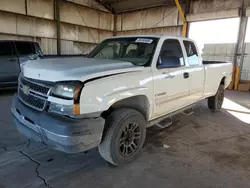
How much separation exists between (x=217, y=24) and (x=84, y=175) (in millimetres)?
10979

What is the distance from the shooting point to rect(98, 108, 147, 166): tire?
2.24 metres

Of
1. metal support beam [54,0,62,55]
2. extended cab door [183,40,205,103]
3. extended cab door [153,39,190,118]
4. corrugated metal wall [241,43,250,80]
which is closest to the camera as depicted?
extended cab door [153,39,190,118]

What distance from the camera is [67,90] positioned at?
1919 mm

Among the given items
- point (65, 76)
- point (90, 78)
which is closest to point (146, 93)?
point (90, 78)

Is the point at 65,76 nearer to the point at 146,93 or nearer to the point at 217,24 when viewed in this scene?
the point at 146,93

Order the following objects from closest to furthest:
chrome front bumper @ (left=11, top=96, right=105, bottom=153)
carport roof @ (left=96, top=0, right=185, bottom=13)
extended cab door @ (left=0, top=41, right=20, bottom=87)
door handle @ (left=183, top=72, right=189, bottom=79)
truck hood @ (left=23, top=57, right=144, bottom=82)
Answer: chrome front bumper @ (left=11, top=96, right=105, bottom=153), truck hood @ (left=23, top=57, right=144, bottom=82), door handle @ (left=183, top=72, right=189, bottom=79), extended cab door @ (left=0, top=41, right=20, bottom=87), carport roof @ (left=96, top=0, right=185, bottom=13)

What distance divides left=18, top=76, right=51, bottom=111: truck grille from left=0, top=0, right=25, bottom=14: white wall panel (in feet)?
32.9

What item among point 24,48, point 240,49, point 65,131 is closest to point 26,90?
point 65,131

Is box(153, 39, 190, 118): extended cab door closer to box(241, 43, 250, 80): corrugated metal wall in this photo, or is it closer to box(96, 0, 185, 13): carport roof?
box(241, 43, 250, 80): corrugated metal wall

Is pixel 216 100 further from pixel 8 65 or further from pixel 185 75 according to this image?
pixel 8 65

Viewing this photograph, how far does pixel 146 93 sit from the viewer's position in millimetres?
2543

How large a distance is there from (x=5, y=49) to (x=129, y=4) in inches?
399

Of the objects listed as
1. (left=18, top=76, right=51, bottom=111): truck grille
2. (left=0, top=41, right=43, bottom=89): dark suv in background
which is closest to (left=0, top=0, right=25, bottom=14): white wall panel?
(left=0, top=41, right=43, bottom=89): dark suv in background

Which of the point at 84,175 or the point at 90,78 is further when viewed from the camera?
the point at 84,175
